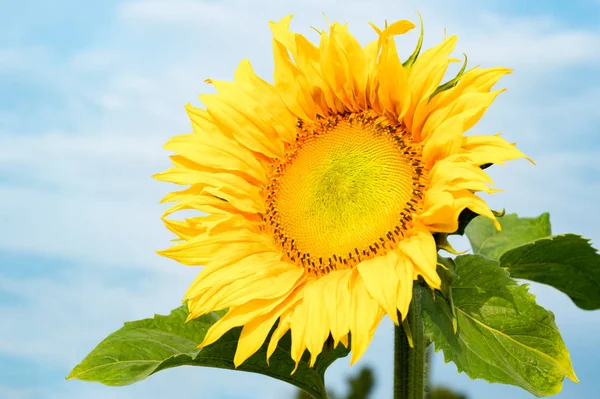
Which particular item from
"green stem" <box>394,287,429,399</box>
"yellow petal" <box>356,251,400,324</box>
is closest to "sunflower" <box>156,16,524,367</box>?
"yellow petal" <box>356,251,400,324</box>

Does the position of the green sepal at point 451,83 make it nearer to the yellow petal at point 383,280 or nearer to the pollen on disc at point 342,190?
the pollen on disc at point 342,190

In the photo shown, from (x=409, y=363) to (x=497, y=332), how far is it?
0.30 metres

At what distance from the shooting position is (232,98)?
2977mm

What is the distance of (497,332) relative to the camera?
104 inches

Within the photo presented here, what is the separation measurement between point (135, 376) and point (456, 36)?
149 cm

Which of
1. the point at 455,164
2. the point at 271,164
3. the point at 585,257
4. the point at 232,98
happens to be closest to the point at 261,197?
the point at 271,164

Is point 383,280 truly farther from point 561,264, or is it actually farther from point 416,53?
point 561,264

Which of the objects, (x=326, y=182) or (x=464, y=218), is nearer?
(x=464, y=218)

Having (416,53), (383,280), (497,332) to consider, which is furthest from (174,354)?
(416,53)

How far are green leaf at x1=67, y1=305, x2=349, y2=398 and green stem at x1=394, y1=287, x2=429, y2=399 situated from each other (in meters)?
0.22

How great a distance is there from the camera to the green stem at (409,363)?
2.73 meters

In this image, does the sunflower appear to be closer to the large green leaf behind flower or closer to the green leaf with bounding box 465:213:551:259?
the large green leaf behind flower

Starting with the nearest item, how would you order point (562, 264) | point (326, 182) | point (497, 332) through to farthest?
point (497, 332) < point (326, 182) < point (562, 264)

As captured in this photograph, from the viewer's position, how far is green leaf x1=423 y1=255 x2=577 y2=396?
259cm
